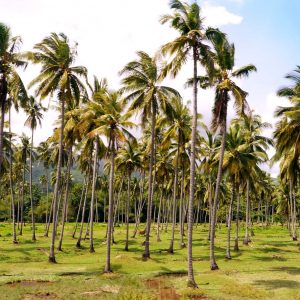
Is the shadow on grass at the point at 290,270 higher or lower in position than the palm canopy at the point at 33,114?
lower

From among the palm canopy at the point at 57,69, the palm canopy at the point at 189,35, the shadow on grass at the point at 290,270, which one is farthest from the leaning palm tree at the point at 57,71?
the shadow on grass at the point at 290,270

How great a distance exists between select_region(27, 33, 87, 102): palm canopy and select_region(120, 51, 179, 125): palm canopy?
158 inches

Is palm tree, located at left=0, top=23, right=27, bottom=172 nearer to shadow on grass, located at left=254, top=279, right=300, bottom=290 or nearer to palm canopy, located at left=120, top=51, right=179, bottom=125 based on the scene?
palm canopy, located at left=120, top=51, right=179, bottom=125

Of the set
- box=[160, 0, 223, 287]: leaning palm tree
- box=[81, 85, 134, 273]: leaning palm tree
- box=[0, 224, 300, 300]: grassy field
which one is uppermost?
box=[160, 0, 223, 287]: leaning palm tree

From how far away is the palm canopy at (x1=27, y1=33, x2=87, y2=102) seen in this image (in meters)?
31.2

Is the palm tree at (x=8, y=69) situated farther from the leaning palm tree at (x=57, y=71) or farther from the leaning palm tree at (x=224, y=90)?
the leaning palm tree at (x=224, y=90)

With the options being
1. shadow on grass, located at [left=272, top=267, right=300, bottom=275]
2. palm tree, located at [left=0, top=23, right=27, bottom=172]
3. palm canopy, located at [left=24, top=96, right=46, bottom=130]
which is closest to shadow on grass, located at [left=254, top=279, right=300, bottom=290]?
shadow on grass, located at [left=272, top=267, right=300, bottom=275]

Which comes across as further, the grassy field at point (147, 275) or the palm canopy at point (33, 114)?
the palm canopy at point (33, 114)

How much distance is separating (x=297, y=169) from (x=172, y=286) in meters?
16.3

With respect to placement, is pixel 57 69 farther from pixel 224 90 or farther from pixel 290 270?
pixel 290 270

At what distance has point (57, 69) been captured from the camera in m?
32.0

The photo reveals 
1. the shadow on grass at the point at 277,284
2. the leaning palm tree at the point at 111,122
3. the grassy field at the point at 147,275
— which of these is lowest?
the grassy field at the point at 147,275

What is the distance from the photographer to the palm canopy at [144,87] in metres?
32.9

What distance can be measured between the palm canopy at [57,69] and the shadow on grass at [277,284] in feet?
69.4
